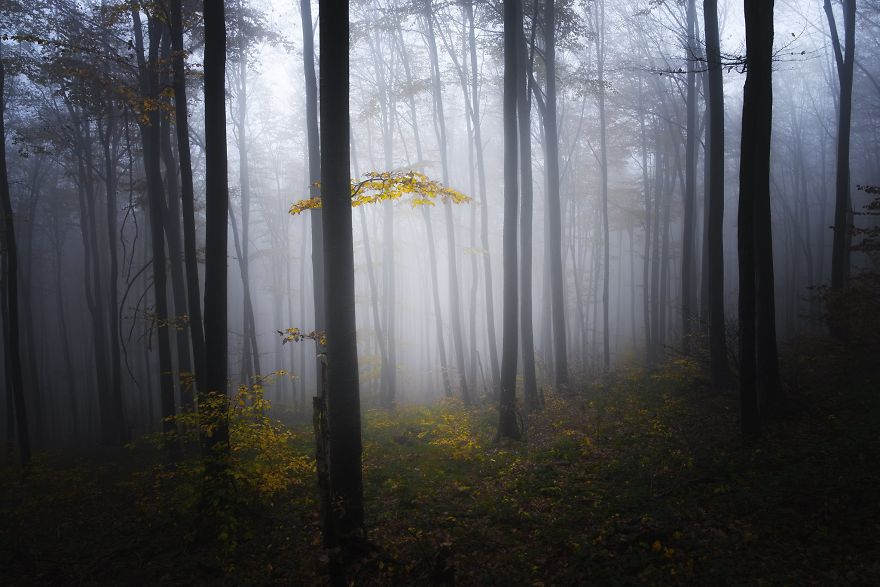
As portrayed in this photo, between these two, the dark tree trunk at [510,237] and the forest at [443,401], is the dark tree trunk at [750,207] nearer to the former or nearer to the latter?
the forest at [443,401]

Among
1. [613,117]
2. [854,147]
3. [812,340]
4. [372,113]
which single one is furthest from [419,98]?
[854,147]

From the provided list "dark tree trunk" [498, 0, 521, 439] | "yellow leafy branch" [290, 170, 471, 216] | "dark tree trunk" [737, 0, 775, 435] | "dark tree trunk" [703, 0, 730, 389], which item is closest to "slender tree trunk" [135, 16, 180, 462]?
"yellow leafy branch" [290, 170, 471, 216]

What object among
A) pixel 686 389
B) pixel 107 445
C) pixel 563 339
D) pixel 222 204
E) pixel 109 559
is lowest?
pixel 107 445

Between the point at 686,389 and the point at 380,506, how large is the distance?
8303 millimetres

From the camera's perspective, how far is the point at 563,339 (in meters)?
13.7

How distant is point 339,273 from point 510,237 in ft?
17.8

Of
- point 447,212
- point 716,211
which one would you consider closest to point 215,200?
point 447,212

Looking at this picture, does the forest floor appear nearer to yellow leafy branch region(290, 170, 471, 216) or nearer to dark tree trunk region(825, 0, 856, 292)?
dark tree trunk region(825, 0, 856, 292)

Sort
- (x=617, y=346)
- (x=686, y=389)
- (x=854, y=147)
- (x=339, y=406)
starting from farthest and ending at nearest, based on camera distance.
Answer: (x=854, y=147) < (x=617, y=346) < (x=686, y=389) < (x=339, y=406)

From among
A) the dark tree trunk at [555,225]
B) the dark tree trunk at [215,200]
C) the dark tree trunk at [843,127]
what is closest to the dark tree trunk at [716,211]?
the dark tree trunk at [555,225]

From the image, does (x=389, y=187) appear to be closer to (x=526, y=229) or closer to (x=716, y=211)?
(x=526, y=229)

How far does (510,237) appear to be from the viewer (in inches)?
385

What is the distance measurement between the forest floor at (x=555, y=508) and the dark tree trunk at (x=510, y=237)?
825 millimetres

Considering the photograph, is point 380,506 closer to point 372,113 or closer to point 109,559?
point 109,559
